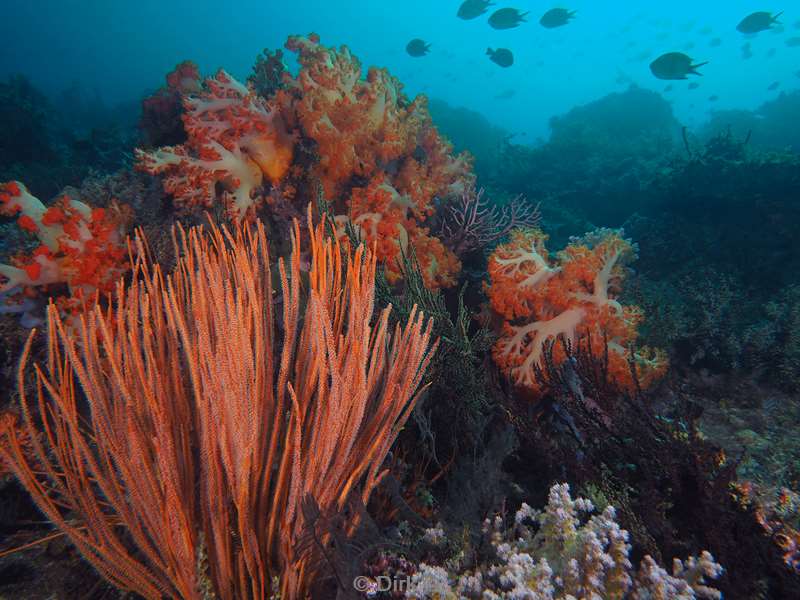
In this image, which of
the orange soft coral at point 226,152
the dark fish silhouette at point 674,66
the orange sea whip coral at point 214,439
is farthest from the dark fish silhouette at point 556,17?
the orange sea whip coral at point 214,439

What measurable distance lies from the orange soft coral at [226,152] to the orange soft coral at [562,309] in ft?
8.66

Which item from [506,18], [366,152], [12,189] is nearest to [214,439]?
[12,189]

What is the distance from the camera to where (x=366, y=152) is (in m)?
4.40

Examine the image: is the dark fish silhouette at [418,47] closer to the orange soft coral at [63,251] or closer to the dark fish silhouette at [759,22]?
the dark fish silhouette at [759,22]

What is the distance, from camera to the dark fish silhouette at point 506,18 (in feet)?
44.9

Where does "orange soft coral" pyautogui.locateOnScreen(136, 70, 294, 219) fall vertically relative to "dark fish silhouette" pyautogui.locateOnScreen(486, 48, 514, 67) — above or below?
below

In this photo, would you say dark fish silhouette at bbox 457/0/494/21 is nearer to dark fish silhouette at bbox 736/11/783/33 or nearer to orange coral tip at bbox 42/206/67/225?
dark fish silhouette at bbox 736/11/783/33

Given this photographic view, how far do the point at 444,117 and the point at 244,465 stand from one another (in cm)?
2928

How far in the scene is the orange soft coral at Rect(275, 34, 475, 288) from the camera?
4102 mm

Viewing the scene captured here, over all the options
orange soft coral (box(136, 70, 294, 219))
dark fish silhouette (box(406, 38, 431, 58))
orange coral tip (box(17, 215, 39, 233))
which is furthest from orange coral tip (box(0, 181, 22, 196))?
dark fish silhouette (box(406, 38, 431, 58))

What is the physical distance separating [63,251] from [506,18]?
15.9 m

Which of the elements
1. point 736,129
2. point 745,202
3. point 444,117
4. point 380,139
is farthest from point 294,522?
point 444,117

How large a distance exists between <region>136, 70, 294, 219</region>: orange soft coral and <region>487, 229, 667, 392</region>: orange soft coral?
2.64 meters

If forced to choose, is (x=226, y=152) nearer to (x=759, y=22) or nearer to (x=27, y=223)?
(x=27, y=223)
